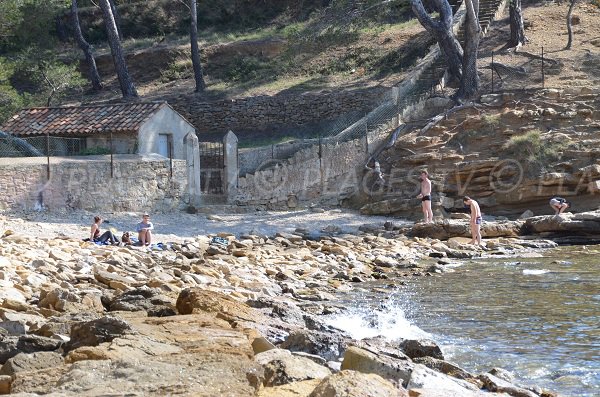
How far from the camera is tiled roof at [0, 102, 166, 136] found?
27797 mm

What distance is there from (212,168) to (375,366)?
20.7 meters

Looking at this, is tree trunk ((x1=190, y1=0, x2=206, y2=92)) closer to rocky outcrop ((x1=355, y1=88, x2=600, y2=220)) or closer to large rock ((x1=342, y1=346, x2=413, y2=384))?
rocky outcrop ((x1=355, y1=88, x2=600, y2=220))

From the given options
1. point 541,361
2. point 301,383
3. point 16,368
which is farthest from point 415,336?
point 16,368

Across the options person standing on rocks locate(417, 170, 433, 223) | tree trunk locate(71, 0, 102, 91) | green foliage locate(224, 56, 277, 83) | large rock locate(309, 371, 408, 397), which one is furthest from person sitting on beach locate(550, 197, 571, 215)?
tree trunk locate(71, 0, 102, 91)

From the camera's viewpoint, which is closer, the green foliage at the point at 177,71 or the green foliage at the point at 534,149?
the green foliage at the point at 534,149

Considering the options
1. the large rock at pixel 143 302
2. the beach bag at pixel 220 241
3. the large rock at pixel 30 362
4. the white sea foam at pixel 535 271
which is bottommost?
the white sea foam at pixel 535 271

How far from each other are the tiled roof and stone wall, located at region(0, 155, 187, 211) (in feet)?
7.51

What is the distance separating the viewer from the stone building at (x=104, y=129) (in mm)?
27562

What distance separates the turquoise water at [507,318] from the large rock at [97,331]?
4083 mm

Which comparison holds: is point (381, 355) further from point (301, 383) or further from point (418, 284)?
point (418, 284)

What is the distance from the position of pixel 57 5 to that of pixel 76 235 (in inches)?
987

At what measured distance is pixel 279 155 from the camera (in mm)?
29312

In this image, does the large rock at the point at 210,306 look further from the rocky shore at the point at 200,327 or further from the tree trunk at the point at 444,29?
the tree trunk at the point at 444,29

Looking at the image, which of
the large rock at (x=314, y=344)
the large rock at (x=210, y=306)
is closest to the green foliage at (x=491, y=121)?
the large rock at (x=210, y=306)
